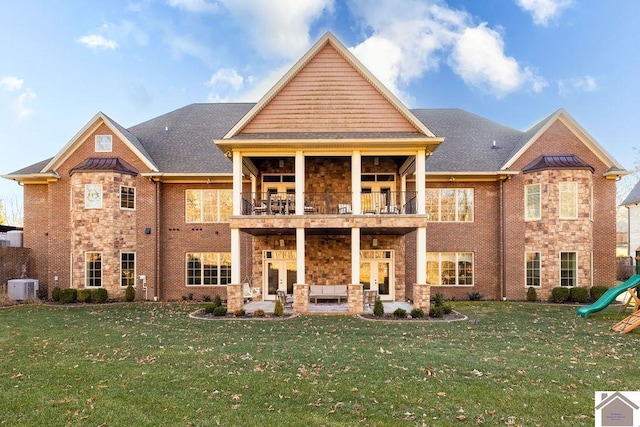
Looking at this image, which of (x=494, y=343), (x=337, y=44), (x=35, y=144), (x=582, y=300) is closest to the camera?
(x=494, y=343)

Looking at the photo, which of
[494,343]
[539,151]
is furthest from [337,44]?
[494,343]

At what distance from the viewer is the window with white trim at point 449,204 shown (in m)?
18.8

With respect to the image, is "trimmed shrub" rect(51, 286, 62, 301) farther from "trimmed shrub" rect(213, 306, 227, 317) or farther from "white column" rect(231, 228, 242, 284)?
"white column" rect(231, 228, 242, 284)

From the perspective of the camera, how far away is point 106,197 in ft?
58.2

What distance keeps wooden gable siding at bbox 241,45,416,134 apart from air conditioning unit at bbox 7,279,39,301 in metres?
13.3

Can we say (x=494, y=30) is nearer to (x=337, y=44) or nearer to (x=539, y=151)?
(x=539, y=151)

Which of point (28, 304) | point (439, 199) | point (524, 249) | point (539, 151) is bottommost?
point (28, 304)

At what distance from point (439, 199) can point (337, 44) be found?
8.96 meters

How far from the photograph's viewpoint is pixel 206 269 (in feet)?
62.0

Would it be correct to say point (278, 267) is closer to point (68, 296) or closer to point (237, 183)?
point (237, 183)

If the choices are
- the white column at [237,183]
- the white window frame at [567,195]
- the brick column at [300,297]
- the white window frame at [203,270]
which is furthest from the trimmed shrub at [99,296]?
the white window frame at [567,195]

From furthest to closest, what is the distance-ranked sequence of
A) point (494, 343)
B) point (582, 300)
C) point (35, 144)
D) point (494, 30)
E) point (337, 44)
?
1. point (35, 144)
2. point (494, 30)
3. point (582, 300)
4. point (337, 44)
5. point (494, 343)

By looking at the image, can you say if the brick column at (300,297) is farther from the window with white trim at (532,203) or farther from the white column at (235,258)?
the window with white trim at (532,203)

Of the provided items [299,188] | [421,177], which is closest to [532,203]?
[421,177]
